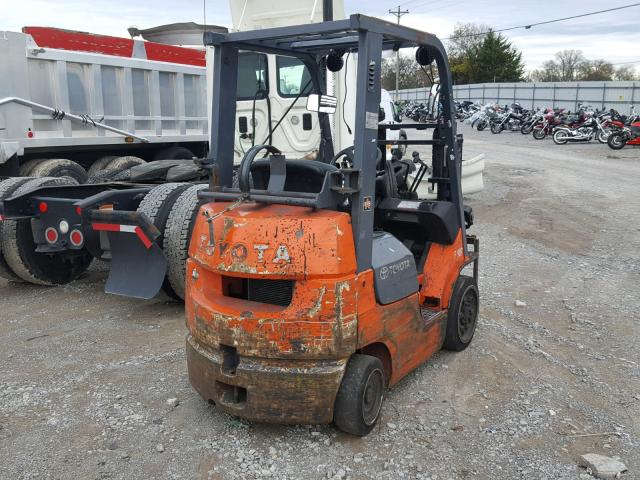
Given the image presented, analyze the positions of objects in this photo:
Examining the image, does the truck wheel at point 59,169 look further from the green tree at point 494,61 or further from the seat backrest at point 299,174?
the green tree at point 494,61

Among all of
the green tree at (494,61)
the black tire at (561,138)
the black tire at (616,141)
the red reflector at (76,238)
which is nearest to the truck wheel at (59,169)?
the red reflector at (76,238)

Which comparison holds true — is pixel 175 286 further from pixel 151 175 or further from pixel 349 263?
pixel 349 263

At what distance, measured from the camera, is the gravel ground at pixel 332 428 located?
3.40 metres

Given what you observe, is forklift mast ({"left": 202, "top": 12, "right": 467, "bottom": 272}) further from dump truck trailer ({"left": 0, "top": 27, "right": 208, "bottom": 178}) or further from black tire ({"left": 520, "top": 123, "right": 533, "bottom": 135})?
black tire ({"left": 520, "top": 123, "right": 533, "bottom": 135})

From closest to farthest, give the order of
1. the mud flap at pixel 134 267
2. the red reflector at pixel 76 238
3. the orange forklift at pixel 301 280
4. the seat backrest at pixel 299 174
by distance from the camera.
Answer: the orange forklift at pixel 301 280 < the seat backrest at pixel 299 174 < the mud flap at pixel 134 267 < the red reflector at pixel 76 238

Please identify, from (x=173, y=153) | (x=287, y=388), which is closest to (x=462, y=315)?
(x=287, y=388)

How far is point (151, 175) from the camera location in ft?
22.9

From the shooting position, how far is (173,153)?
10320mm

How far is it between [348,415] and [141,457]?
1.13m

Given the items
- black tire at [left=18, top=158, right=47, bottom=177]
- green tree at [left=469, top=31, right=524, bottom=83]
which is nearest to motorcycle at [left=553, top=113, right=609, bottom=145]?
black tire at [left=18, top=158, right=47, bottom=177]

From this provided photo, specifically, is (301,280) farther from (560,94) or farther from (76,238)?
(560,94)

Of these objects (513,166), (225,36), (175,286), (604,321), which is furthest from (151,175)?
(513,166)

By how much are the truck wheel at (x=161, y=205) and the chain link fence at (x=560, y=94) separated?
952 inches

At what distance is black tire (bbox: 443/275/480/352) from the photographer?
4.64 m
